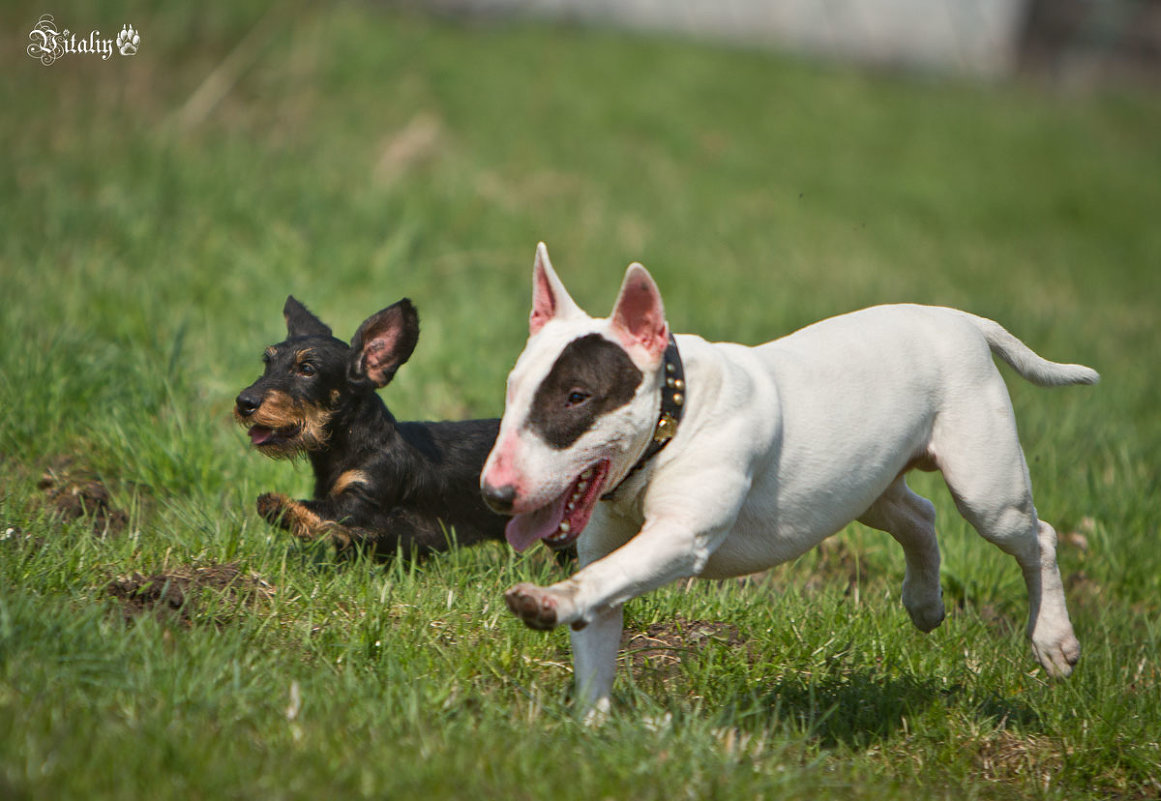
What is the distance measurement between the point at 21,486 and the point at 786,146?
13.1 meters

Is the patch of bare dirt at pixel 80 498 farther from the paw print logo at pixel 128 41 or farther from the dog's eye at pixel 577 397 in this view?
the paw print logo at pixel 128 41

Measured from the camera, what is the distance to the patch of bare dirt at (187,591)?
3.83m

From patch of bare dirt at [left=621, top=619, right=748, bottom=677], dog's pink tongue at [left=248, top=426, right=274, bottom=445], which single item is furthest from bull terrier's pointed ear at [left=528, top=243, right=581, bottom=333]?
dog's pink tongue at [left=248, top=426, right=274, bottom=445]

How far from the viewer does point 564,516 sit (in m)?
3.32

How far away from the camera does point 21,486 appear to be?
4.79m

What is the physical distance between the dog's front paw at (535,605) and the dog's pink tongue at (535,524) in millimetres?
361

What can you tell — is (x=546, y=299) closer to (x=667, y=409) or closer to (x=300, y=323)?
(x=667, y=409)

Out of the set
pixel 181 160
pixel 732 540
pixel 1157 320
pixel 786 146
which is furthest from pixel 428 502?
pixel 786 146

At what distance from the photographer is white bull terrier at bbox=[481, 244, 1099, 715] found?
3.17m

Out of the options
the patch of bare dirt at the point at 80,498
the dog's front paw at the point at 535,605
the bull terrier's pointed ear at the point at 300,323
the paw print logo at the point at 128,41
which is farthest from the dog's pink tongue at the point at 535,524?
the paw print logo at the point at 128,41

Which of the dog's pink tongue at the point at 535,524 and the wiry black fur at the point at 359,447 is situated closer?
the dog's pink tongue at the point at 535,524

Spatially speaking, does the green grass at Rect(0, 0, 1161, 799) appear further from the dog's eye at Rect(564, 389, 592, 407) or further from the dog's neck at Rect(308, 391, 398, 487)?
the dog's eye at Rect(564, 389, 592, 407)

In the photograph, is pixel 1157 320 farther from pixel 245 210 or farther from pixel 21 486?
pixel 21 486

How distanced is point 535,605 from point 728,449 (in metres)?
0.79
